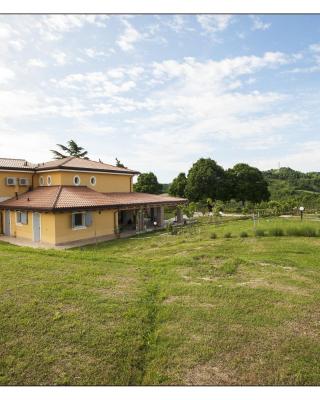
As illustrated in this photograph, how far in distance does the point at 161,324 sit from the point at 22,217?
16.4 m

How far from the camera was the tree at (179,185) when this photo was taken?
43375 mm

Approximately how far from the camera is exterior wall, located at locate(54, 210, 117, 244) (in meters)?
17.0

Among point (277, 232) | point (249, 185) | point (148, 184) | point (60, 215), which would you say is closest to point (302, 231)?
point (277, 232)

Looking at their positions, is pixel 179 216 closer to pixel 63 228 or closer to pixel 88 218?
pixel 88 218

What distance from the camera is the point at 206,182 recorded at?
39594 millimetres

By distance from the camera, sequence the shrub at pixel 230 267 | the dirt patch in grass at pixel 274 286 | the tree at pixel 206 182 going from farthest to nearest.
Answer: the tree at pixel 206 182 < the shrub at pixel 230 267 < the dirt patch in grass at pixel 274 286

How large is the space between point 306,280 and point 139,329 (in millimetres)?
4829

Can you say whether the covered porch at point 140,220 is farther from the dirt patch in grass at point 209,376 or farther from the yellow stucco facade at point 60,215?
the dirt patch in grass at point 209,376

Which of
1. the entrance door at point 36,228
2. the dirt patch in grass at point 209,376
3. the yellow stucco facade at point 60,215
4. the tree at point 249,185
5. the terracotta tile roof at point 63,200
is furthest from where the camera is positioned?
the tree at point 249,185

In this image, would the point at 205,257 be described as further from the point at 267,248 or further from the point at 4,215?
the point at 4,215

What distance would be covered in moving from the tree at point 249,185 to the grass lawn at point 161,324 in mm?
32537

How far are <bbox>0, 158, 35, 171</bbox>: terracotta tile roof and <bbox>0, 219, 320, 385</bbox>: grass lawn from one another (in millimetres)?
13868

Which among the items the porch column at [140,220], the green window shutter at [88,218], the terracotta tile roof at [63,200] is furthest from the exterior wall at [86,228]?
the porch column at [140,220]

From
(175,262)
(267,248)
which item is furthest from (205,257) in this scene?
(267,248)
